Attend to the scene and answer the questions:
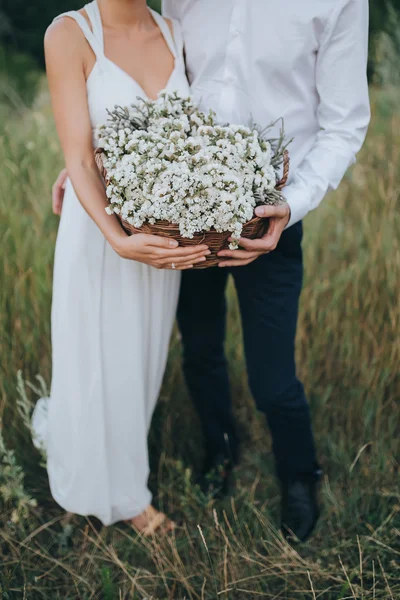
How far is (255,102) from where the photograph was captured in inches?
73.9

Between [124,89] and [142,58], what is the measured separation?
0.56 ft

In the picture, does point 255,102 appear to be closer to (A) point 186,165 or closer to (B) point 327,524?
→ (A) point 186,165

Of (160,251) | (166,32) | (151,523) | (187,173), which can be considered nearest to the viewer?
(187,173)

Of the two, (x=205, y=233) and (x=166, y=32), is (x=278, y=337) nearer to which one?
(x=205, y=233)

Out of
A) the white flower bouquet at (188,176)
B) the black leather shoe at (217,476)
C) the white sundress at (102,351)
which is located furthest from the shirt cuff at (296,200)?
the black leather shoe at (217,476)

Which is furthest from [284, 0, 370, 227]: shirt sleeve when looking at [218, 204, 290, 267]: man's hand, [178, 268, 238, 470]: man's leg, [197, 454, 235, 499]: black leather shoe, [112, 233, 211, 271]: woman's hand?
[197, 454, 235, 499]: black leather shoe

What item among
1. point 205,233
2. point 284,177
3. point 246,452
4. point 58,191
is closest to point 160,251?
point 205,233

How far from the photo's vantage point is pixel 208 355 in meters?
2.39

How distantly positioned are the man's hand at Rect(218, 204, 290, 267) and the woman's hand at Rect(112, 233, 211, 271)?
8 cm

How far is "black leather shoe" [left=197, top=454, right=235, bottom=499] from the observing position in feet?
8.05

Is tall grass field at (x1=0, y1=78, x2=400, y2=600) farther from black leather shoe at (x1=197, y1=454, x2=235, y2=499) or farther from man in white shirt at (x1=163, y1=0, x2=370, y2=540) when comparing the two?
man in white shirt at (x1=163, y1=0, x2=370, y2=540)

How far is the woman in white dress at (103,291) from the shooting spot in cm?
175

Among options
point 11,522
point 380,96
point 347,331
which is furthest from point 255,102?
point 380,96

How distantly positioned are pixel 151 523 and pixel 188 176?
1383 millimetres
